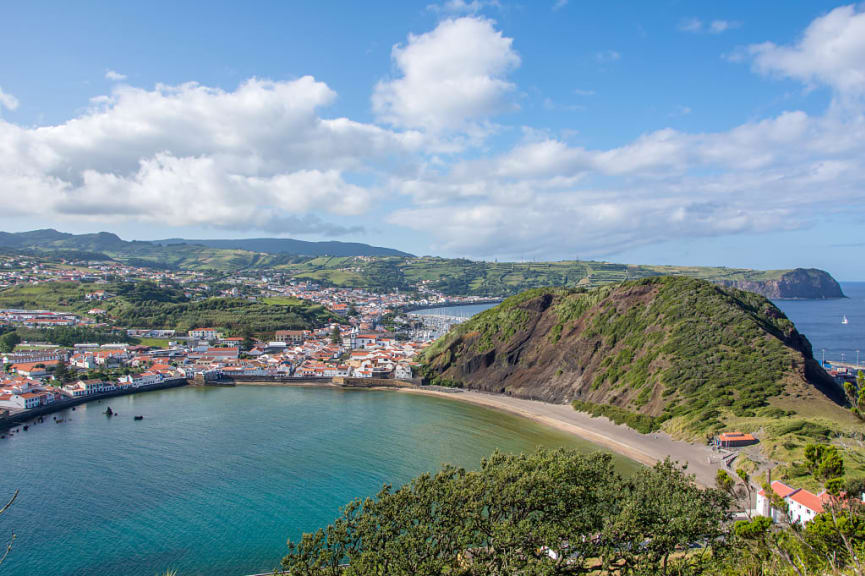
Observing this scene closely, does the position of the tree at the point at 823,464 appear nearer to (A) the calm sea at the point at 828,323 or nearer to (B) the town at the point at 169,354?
(B) the town at the point at 169,354

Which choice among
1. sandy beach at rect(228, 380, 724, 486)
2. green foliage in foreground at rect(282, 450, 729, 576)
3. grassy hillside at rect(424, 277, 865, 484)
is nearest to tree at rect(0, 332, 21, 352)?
sandy beach at rect(228, 380, 724, 486)

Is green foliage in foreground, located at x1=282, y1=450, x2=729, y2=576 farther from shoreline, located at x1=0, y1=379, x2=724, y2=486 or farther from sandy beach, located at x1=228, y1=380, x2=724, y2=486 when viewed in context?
shoreline, located at x1=0, y1=379, x2=724, y2=486

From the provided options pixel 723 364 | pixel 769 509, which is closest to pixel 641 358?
pixel 723 364

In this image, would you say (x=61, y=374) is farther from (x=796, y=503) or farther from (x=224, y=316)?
(x=796, y=503)

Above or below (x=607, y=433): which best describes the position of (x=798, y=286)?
above

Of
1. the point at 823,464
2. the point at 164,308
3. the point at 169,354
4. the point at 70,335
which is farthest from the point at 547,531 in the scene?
the point at 164,308

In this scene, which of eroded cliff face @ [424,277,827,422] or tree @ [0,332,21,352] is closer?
eroded cliff face @ [424,277,827,422]

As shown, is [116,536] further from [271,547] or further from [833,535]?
[833,535]
